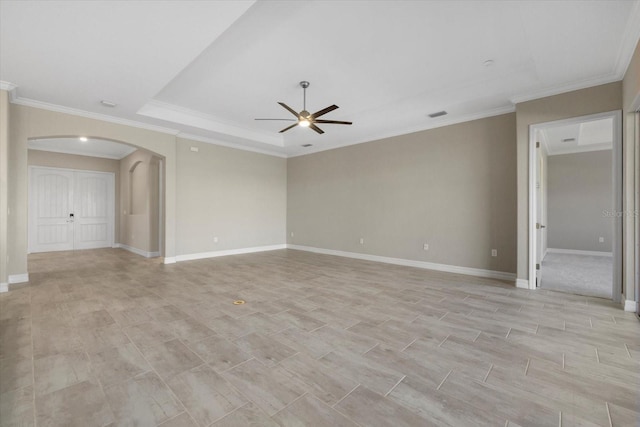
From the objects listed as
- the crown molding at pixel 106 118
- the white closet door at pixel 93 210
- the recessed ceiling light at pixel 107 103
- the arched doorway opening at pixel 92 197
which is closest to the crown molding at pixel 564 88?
the crown molding at pixel 106 118

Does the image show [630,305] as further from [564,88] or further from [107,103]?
[107,103]

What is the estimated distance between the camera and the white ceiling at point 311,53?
8.18 feet

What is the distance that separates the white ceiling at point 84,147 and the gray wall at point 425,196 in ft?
17.1

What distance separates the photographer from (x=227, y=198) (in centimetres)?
708

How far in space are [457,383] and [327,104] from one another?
4.40 meters

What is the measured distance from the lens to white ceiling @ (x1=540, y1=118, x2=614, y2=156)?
5.74 meters

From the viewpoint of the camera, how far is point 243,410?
5.14ft

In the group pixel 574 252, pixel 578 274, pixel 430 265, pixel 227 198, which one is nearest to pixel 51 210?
pixel 227 198

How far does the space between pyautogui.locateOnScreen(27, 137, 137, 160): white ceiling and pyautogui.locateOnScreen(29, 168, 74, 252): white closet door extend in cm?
65

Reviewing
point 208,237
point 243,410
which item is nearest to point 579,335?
point 243,410

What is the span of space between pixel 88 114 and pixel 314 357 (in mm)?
5577

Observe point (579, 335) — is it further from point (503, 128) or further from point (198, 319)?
point (198, 319)

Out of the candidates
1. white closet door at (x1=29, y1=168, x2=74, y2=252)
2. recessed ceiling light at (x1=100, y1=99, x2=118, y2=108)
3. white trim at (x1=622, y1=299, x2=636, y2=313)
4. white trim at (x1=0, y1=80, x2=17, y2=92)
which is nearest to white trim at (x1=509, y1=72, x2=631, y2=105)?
white trim at (x1=622, y1=299, x2=636, y2=313)

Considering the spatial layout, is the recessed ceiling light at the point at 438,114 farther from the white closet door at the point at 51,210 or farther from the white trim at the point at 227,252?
the white closet door at the point at 51,210
